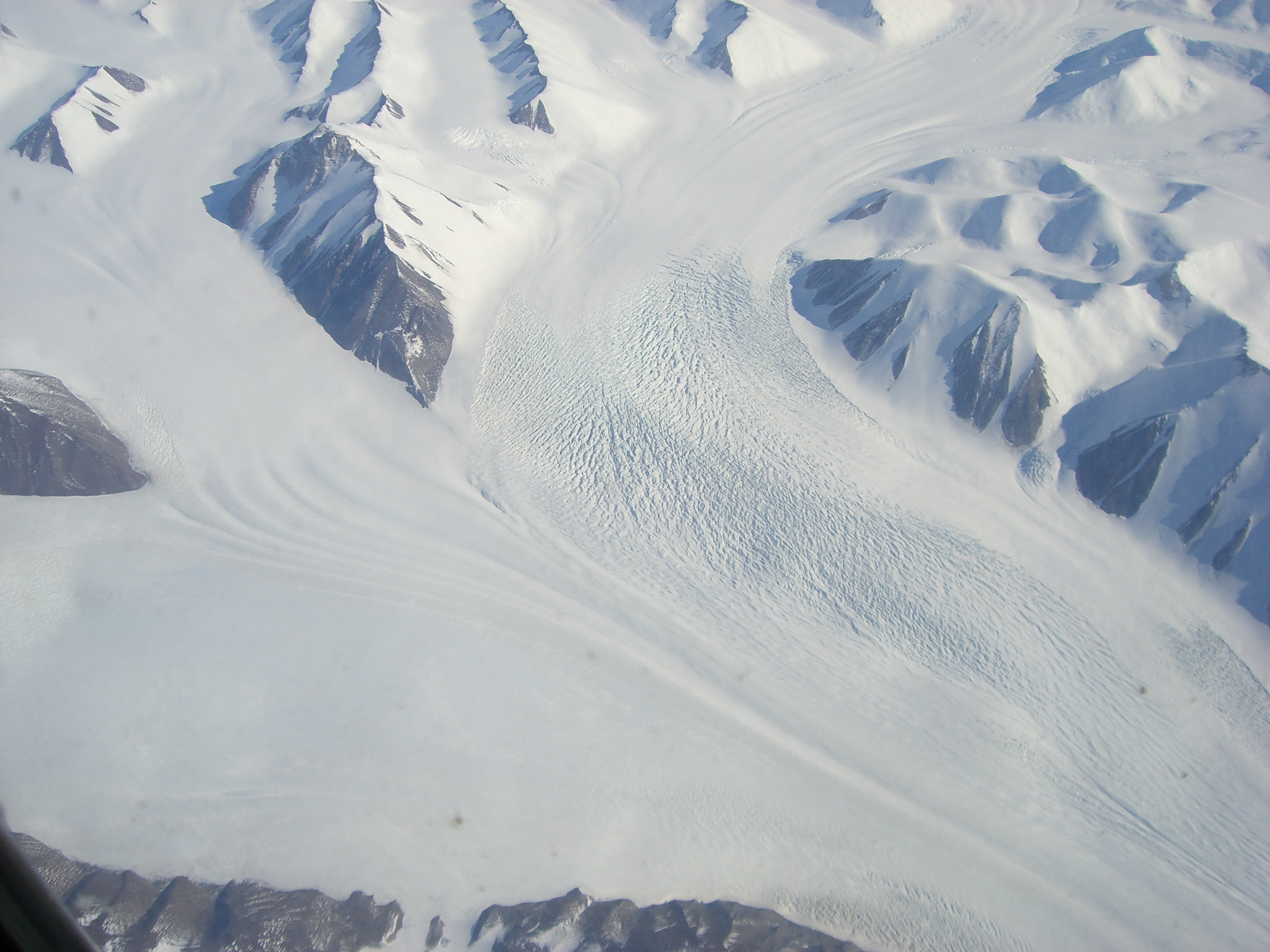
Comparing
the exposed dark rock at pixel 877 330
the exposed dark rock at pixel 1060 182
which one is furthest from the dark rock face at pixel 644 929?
the exposed dark rock at pixel 1060 182

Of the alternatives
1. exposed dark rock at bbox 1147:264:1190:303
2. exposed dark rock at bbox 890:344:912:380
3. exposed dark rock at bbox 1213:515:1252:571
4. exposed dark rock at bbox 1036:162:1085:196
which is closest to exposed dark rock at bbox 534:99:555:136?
exposed dark rock at bbox 890:344:912:380

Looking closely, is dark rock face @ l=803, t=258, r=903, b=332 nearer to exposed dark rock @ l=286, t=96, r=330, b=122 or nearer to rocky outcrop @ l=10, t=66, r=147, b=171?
exposed dark rock @ l=286, t=96, r=330, b=122

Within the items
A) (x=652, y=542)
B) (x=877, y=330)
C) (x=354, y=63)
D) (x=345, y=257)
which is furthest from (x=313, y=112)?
(x=652, y=542)

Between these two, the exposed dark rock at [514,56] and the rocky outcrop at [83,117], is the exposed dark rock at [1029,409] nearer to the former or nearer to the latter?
the exposed dark rock at [514,56]

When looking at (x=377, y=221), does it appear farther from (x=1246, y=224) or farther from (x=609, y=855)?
(x=1246, y=224)

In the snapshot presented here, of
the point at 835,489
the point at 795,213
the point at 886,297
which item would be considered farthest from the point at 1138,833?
the point at 795,213

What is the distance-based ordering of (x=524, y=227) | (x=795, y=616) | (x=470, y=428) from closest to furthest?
1. (x=795, y=616)
2. (x=470, y=428)
3. (x=524, y=227)

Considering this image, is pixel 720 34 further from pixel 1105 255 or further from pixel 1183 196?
pixel 1105 255
